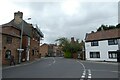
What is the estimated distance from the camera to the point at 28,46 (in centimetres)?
4656

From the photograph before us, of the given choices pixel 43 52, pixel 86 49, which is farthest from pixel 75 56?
pixel 43 52

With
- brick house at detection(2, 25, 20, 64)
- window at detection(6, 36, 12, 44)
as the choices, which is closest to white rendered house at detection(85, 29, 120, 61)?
brick house at detection(2, 25, 20, 64)

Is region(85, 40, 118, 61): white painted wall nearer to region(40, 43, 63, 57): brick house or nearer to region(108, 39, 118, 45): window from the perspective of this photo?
region(108, 39, 118, 45): window

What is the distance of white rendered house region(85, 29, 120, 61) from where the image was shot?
45.6 metres

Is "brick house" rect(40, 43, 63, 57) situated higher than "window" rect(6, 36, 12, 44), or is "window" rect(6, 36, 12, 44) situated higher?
"window" rect(6, 36, 12, 44)

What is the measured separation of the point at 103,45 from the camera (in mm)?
47938

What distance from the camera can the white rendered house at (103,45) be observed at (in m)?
45.6

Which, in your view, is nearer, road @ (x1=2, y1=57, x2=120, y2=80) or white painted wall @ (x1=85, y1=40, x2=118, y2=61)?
road @ (x1=2, y1=57, x2=120, y2=80)

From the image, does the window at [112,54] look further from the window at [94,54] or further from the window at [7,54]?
the window at [7,54]

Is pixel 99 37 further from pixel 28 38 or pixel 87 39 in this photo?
pixel 28 38

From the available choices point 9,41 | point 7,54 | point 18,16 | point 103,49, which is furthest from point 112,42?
point 7,54

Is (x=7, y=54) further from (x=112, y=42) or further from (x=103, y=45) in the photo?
(x=112, y=42)

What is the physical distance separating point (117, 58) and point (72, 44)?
3162cm

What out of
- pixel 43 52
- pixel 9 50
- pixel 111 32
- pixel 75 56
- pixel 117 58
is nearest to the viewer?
pixel 9 50
